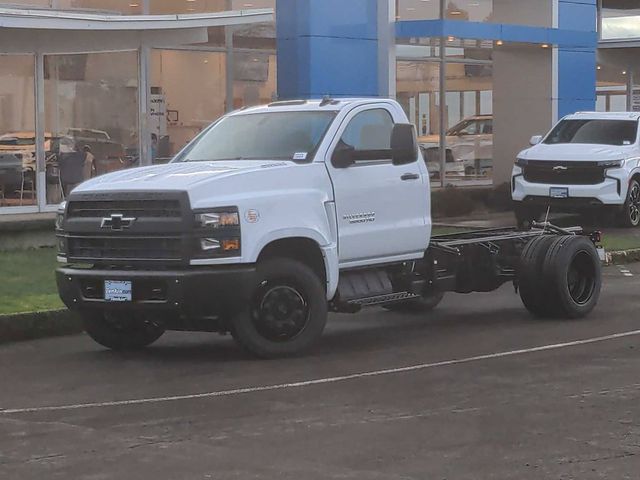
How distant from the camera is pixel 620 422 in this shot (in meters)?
7.74

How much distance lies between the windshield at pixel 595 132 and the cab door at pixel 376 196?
11427 mm

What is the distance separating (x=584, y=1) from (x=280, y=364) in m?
19.7

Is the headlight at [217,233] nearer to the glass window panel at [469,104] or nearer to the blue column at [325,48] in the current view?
the blue column at [325,48]

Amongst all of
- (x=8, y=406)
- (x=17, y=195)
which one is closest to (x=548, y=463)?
(x=8, y=406)

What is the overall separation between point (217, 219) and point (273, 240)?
55cm

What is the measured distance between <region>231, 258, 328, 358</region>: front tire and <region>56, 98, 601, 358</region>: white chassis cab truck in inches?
0.4

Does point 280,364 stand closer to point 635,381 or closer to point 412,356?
point 412,356

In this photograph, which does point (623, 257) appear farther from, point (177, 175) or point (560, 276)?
point (177, 175)

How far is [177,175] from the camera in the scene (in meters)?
10.2

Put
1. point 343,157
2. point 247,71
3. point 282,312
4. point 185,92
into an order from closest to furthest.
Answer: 1. point 282,312
2. point 343,157
3. point 185,92
4. point 247,71

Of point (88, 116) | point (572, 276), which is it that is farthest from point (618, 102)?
point (572, 276)

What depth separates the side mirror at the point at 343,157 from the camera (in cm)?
1071

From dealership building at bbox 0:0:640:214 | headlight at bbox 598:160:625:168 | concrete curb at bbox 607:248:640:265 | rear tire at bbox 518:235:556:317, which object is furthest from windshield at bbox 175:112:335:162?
headlight at bbox 598:160:625:168

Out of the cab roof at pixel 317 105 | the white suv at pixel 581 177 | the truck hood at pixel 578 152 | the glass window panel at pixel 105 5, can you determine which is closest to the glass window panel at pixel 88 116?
the glass window panel at pixel 105 5
